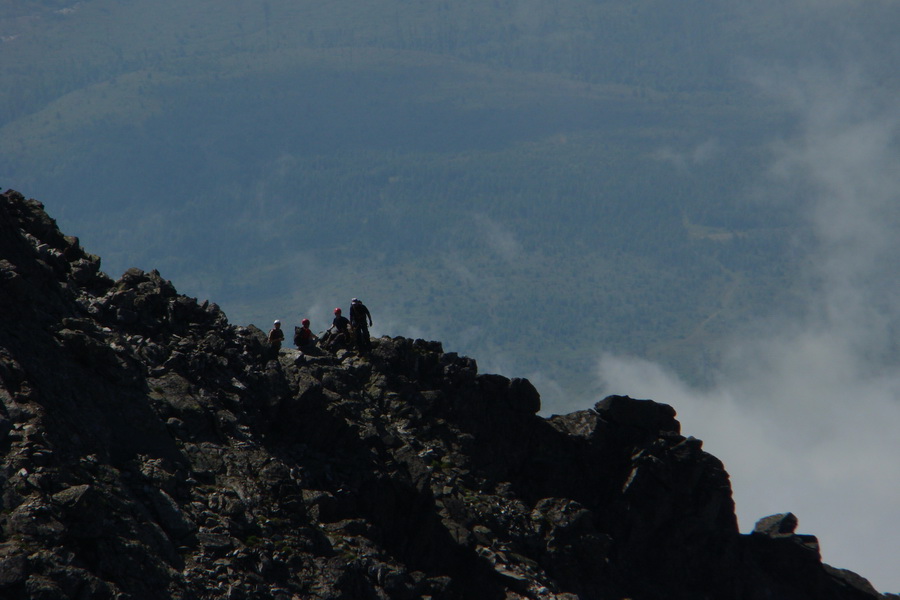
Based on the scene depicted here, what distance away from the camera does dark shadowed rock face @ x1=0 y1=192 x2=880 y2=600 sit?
42.7 metres

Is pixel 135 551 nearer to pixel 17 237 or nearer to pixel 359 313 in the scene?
pixel 17 237

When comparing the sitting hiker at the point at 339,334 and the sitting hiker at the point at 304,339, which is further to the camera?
the sitting hiker at the point at 339,334

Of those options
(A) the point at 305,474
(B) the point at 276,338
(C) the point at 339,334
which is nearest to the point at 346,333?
(C) the point at 339,334

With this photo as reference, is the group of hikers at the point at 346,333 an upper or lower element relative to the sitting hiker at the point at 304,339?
upper

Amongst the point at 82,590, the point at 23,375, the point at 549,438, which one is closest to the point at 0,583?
the point at 82,590

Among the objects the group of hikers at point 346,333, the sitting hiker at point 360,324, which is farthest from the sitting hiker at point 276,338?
the sitting hiker at point 360,324

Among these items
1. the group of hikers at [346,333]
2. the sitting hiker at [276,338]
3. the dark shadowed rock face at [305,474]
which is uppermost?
the group of hikers at [346,333]

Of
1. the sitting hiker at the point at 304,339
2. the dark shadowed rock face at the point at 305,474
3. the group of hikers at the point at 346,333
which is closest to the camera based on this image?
the dark shadowed rock face at the point at 305,474

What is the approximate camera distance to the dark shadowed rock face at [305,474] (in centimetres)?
4269

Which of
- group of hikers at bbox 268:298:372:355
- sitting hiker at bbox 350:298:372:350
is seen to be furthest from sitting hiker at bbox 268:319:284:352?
sitting hiker at bbox 350:298:372:350

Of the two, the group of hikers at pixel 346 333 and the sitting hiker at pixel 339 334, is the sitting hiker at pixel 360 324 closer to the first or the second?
the group of hikers at pixel 346 333

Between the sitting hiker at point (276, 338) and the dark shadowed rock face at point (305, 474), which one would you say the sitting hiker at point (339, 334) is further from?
the sitting hiker at point (276, 338)

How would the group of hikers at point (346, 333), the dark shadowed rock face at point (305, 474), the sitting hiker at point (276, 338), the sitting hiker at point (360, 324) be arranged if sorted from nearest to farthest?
the dark shadowed rock face at point (305, 474)
the sitting hiker at point (276, 338)
the group of hikers at point (346, 333)
the sitting hiker at point (360, 324)

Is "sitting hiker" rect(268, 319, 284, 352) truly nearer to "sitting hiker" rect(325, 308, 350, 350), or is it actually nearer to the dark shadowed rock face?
the dark shadowed rock face
